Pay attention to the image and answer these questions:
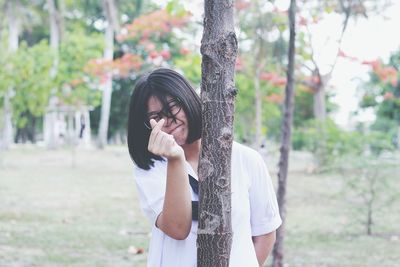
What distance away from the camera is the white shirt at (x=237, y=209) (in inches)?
67.8

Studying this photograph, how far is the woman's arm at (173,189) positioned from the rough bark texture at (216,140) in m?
0.05

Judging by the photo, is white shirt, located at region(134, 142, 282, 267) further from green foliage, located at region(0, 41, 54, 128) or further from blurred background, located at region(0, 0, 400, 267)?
green foliage, located at region(0, 41, 54, 128)

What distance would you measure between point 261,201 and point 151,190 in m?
0.37

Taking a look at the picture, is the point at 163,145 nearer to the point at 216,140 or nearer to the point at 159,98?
the point at 216,140

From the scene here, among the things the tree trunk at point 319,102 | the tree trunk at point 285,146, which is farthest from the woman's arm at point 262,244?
the tree trunk at point 319,102

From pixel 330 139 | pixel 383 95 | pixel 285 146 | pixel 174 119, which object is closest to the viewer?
pixel 174 119

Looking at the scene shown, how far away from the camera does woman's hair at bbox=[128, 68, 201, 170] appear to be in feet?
5.64

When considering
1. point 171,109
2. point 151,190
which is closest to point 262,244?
point 151,190

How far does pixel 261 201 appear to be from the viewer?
1.90 meters

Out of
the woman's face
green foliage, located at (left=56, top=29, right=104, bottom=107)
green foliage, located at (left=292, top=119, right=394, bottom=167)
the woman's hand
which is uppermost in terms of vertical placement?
green foliage, located at (left=56, top=29, right=104, bottom=107)

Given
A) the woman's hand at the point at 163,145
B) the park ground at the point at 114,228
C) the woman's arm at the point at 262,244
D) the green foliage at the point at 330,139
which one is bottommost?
the park ground at the point at 114,228

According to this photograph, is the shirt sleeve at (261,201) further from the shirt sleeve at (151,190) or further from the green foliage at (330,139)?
the green foliage at (330,139)

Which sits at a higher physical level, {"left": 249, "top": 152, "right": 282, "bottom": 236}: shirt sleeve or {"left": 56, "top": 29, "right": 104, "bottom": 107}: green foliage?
{"left": 56, "top": 29, "right": 104, "bottom": 107}: green foliage

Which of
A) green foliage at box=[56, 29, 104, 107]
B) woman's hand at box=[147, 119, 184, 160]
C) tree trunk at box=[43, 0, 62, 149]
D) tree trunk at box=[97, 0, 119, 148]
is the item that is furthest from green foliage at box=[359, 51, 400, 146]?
woman's hand at box=[147, 119, 184, 160]
